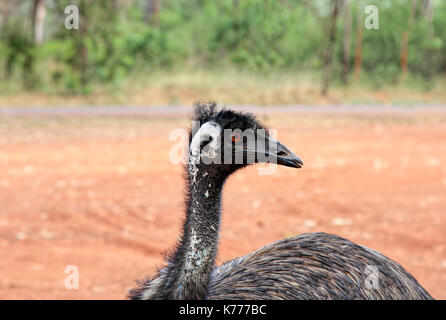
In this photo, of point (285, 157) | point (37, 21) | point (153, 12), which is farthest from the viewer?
point (153, 12)

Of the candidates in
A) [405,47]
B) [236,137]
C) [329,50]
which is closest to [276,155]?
[236,137]

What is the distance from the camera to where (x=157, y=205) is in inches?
318

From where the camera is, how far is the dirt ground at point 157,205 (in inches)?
237

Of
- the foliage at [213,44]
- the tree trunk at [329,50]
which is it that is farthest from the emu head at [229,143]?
the tree trunk at [329,50]

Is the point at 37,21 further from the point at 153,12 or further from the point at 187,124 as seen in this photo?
the point at 187,124

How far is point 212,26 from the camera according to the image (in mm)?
23562

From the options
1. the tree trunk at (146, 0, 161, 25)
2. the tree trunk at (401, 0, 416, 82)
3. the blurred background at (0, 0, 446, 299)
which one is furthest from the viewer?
the tree trunk at (146, 0, 161, 25)

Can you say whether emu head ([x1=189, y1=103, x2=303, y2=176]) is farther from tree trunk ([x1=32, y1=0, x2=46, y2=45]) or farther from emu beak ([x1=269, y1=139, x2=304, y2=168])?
tree trunk ([x1=32, y1=0, x2=46, y2=45])

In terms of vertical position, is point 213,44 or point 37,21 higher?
point 37,21

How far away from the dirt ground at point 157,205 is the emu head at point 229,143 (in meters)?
0.66

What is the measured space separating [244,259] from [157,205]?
4457 millimetres

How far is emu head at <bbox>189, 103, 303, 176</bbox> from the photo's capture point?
9.56 feet

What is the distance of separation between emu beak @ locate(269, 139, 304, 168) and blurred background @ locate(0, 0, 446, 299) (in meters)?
2.99

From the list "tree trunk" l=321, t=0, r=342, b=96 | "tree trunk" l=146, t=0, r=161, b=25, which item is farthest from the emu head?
"tree trunk" l=146, t=0, r=161, b=25
